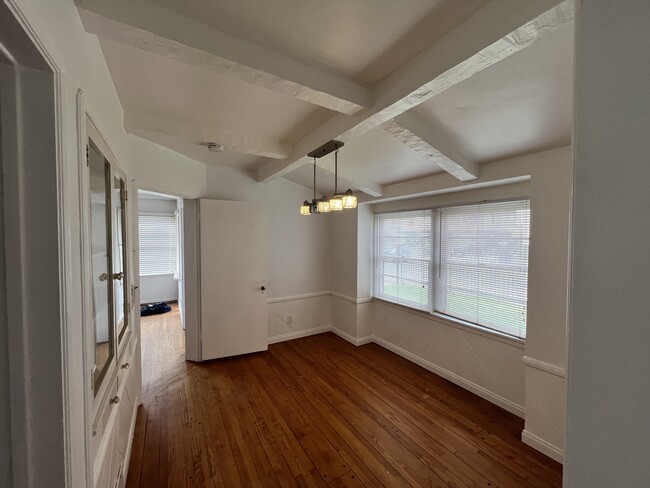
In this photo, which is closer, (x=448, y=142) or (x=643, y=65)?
(x=643, y=65)

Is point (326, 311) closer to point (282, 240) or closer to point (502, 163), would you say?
point (282, 240)

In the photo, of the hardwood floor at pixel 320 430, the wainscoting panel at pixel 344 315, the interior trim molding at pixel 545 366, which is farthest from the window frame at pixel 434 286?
the hardwood floor at pixel 320 430

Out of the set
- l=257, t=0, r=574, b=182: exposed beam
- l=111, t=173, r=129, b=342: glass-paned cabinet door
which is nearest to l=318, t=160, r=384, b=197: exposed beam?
l=257, t=0, r=574, b=182: exposed beam

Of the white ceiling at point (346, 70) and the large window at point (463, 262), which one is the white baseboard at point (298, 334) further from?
the white ceiling at point (346, 70)

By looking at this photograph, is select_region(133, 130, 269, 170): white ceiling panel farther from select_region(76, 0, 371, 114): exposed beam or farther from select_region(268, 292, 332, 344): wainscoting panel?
select_region(268, 292, 332, 344): wainscoting panel

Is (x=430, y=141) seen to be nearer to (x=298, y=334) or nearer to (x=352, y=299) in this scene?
→ (x=352, y=299)

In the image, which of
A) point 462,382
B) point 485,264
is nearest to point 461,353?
point 462,382

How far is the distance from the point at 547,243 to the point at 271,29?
7.63 feet

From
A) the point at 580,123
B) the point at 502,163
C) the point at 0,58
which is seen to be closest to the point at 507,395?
the point at 502,163

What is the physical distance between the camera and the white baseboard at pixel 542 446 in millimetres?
1979

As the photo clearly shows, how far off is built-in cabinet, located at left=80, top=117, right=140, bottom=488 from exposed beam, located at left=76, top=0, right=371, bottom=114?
407mm

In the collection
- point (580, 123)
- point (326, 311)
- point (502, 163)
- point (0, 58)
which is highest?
point (502, 163)

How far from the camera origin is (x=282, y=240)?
4125 mm

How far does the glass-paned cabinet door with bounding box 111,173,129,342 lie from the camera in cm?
171
